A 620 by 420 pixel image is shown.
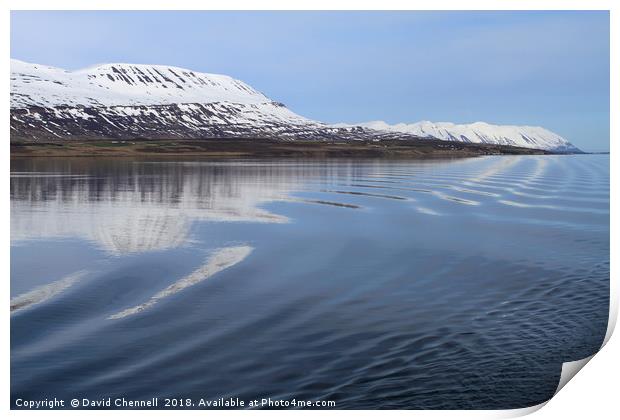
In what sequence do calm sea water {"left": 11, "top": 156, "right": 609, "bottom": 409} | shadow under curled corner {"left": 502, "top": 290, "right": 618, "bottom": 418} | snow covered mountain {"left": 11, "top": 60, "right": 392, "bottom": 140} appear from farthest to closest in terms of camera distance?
snow covered mountain {"left": 11, "top": 60, "right": 392, "bottom": 140}
calm sea water {"left": 11, "top": 156, "right": 609, "bottom": 409}
shadow under curled corner {"left": 502, "top": 290, "right": 618, "bottom": 418}

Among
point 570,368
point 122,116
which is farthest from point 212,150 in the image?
point 570,368

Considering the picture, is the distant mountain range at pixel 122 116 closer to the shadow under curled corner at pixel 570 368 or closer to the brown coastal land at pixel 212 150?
the brown coastal land at pixel 212 150

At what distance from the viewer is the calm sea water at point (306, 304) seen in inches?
260

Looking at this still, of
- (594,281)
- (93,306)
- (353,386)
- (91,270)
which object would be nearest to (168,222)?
(91,270)

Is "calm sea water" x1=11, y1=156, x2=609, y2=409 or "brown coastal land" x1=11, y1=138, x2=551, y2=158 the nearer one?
"calm sea water" x1=11, y1=156, x2=609, y2=409

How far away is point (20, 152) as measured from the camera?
56.8 m

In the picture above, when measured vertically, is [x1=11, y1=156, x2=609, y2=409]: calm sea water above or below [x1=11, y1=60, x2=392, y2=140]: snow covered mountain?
below

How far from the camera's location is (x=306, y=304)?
909 centimetres

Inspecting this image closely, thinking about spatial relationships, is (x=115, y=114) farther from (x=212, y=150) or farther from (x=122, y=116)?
(x=212, y=150)

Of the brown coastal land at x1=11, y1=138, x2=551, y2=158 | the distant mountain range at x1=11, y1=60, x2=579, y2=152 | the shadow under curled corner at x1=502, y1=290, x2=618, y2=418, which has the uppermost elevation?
the distant mountain range at x1=11, y1=60, x2=579, y2=152

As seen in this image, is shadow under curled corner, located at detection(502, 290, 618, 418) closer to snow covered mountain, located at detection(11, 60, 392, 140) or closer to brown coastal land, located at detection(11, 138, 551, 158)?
brown coastal land, located at detection(11, 138, 551, 158)

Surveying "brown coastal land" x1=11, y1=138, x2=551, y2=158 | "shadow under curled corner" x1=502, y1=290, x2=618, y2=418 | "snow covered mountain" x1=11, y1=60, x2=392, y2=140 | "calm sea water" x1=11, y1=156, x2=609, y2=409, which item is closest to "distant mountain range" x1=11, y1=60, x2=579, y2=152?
"snow covered mountain" x1=11, y1=60, x2=392, y2=140

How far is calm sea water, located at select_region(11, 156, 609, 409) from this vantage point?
6.60 meters

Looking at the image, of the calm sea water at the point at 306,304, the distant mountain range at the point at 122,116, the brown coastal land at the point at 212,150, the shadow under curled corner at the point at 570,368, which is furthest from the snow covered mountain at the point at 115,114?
the shadow under curled corner at the point at 570,368
